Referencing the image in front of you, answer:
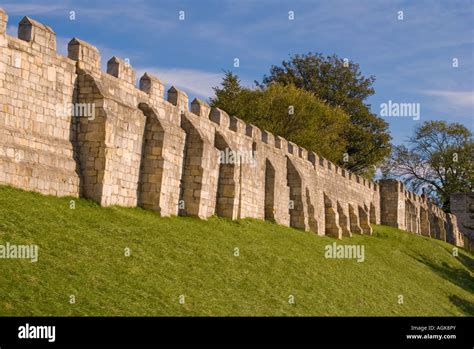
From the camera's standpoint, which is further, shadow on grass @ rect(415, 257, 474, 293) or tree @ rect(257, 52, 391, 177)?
tree @ rect(257, 52, 391, 177)

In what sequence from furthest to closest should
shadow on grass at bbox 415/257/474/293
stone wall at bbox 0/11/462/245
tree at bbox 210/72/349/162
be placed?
tree at bbox 210/72/349/162 < shadow on grass at bbox 415/257/474/293 < stone wall at bbox 0/11/462/245

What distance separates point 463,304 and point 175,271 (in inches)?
632

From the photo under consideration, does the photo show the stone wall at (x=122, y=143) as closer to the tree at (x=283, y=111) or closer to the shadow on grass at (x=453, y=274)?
the shadow on grass at (x=453, y=274)

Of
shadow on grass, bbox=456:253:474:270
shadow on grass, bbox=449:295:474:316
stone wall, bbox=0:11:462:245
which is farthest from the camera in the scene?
shadow on grass, bbox=456:253:474:270

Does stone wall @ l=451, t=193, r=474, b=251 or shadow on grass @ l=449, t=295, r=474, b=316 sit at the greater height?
stone wall @ l=451, t=193, r=474, b=251

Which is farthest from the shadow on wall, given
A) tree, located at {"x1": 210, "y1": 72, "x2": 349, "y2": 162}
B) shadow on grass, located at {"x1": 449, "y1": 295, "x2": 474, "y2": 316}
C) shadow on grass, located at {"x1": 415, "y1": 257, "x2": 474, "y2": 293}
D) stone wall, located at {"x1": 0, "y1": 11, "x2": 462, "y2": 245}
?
tree, located at {"x1": 210, "y1": 72, "x2": 349, "y2": 162}

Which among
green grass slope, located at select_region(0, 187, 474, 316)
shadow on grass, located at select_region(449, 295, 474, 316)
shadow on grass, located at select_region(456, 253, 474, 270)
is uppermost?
green grass slope, located at select_region(0, 187, 474, 316)

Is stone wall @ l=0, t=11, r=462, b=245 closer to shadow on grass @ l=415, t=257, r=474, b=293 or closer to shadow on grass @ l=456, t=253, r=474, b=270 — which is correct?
shadow on grass @ l=415, t=257, r=474, b=293

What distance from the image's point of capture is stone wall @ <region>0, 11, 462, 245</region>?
57.9ft

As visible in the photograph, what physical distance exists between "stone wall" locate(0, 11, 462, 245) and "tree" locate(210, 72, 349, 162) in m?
15.1

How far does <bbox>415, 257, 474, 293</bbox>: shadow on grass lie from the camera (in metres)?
34.3

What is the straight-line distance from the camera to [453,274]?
37.1 m
